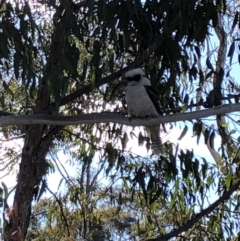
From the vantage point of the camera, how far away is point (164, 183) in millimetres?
4070

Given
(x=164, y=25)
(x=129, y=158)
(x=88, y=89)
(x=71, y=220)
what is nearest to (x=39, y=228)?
(x=71, y=220)

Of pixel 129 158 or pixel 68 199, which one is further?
pixel 68 199

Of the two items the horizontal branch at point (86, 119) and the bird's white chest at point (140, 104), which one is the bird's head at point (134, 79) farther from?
the horizontal branch at point (86, 119)

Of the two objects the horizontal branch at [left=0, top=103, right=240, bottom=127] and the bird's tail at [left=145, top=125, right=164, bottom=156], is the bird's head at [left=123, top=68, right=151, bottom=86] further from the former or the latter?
the horizontal branch at [left=0, top=103, right=240, bottom=127]

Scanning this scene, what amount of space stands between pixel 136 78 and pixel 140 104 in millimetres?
154

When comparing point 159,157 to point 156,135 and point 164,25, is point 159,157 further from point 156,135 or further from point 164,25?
point 164,25

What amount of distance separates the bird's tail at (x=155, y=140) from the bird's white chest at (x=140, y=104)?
0.63 ft

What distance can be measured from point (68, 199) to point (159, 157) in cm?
78

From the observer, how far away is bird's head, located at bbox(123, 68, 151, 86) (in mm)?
3826

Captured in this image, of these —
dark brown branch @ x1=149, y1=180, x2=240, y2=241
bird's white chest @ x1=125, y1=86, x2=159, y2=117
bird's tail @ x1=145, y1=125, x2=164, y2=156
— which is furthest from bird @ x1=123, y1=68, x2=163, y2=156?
dark brown branch @ x1=149, y1=180, x2=240, y2=241

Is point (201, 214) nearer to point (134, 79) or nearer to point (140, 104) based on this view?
point (140, 104)

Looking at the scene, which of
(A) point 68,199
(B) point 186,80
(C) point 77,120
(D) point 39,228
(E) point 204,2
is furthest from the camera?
(D) point 39,228

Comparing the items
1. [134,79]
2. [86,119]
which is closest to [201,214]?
[134,79]

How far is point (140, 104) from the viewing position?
12.7ft
